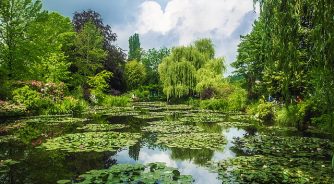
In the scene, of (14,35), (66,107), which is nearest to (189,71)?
(66,107)

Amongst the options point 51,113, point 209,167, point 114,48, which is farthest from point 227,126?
point 114,48

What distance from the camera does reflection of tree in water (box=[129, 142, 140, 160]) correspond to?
9.58 meters

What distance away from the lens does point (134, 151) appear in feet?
33.7

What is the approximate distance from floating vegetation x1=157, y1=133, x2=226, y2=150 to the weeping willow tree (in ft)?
67.4

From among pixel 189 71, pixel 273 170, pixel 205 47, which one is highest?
pixel 205 47

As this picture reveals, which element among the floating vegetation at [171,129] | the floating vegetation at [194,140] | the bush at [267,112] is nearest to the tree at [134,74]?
the bush at [267,112]

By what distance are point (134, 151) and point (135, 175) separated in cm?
314

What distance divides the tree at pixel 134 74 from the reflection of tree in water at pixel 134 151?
47398 mm

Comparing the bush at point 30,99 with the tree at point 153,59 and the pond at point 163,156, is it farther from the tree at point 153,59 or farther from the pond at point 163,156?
the tree at point 153,59

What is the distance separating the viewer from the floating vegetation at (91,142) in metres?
10.3

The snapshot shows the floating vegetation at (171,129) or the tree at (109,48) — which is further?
the tree at (109,48)

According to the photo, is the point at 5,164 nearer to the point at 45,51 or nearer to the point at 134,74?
the point at 45,51

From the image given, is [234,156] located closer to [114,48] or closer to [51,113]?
[51,113]

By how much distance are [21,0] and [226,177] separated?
78.5 ft
